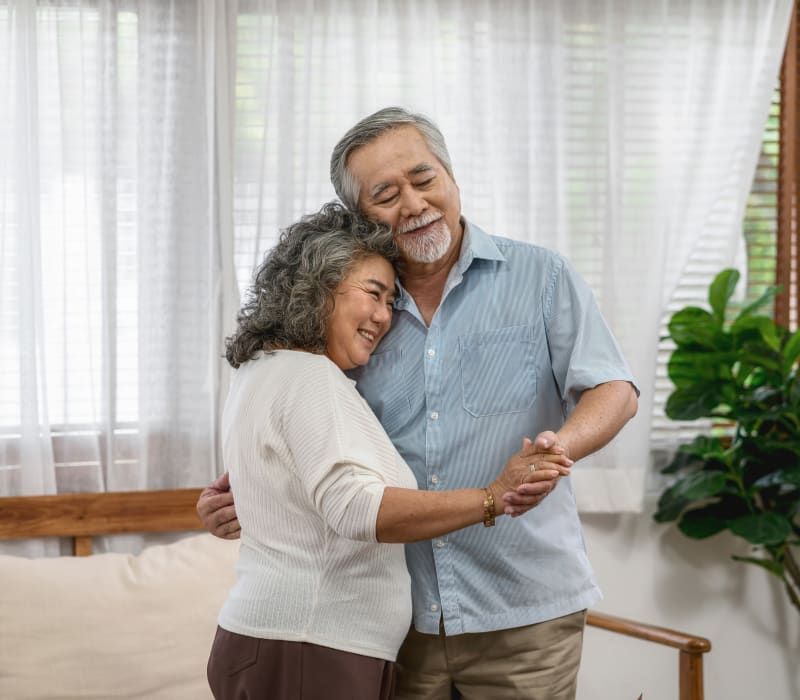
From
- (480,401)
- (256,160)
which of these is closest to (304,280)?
(480,401)

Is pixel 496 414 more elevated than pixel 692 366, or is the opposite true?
pixel 496 414

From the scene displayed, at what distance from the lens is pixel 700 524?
282 centimetres

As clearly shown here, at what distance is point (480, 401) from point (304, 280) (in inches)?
14.8

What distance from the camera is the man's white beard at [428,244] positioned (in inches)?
63.7

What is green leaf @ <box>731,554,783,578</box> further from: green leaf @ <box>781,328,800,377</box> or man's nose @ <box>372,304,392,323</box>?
man's nose @ <box>372,304,392,323</box>

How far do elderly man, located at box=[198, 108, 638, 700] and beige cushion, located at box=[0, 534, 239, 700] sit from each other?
90 cm

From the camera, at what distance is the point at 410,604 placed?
1499 mm

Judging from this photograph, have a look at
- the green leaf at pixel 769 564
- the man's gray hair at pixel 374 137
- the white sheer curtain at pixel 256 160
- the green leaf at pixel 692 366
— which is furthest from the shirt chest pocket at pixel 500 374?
the green leaf at pixel 769 564

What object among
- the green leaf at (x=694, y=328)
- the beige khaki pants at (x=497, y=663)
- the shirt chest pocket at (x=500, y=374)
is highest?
the shirt chest pocket at (x=500, y=374)

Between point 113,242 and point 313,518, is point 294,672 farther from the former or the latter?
point 113,242

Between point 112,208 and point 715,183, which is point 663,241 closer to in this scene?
point 715,183

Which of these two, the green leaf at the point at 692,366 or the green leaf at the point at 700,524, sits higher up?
the green leaf at the point at 692,366

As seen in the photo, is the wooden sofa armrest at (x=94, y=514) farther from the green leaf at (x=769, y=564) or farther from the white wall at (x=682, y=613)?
the green leaf at (x=769, y=564)

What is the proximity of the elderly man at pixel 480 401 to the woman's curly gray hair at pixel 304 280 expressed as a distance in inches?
3.1
